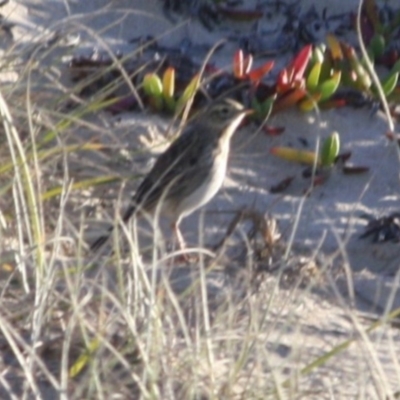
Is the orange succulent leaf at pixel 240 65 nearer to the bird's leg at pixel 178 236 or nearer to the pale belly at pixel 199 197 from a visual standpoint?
the pale belly at pixel 199 197

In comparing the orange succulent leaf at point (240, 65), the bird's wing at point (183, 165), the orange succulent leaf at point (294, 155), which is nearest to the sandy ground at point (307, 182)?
the orange succulent leaf at point (294, 155)

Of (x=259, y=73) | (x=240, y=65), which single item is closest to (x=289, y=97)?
(x=259, y=73)

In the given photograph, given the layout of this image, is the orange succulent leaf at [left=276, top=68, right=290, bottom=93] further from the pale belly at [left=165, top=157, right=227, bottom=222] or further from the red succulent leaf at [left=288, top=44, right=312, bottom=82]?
the pale belly at [left=165, top=157, right=227, bottom=222]

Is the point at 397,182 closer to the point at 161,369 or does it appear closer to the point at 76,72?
the point at 76,72

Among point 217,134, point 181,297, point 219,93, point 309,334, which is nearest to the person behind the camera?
point 181,297

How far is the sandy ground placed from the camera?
8008 mm

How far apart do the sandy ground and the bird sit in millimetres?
146

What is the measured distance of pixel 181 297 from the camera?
6.05m

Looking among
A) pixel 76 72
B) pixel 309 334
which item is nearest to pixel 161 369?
pixel 309 334

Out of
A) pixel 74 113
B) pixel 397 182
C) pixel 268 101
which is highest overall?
pixel 74 113

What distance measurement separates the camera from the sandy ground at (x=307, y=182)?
8008 millimetres

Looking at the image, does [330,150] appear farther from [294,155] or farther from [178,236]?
[178,236]

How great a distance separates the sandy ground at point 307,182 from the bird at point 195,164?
0.15 metres

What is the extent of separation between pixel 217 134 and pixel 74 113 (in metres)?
1.35
